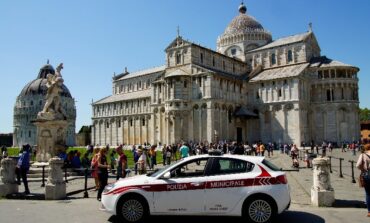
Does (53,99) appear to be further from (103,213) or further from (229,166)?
(229,166)

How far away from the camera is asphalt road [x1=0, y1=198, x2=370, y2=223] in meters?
9.66

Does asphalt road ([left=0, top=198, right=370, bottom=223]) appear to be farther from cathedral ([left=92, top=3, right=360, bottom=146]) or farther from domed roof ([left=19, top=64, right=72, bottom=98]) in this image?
domed roof ([left=19, top=64, right=72, bottom=98])

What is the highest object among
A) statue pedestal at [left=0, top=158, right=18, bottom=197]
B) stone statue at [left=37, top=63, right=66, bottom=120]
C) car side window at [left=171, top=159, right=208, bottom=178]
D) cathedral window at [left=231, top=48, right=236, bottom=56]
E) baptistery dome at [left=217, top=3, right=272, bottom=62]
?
baptistery dome at [left=217, top=3, right=272, bottom=62]

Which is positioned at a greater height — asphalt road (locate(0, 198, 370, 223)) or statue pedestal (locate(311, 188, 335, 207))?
statue pedestal (locate(311, 188, 335, 207))

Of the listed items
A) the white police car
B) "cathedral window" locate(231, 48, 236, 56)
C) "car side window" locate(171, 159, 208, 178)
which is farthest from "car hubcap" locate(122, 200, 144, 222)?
"cathedral window" locate(231, 48, 236, 56)

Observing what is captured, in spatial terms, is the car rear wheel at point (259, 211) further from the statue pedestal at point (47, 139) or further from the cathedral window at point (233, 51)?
the cathedral window at point (233, 51)

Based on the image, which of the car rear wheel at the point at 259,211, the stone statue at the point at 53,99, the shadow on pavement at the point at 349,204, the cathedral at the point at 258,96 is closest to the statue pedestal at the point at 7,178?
the stone statue at the point at 53,99

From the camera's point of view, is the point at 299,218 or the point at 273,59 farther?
the point at 273,59

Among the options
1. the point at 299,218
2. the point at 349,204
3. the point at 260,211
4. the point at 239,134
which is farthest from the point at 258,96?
the point at 260,211

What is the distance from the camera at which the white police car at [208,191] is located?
9.01 meters

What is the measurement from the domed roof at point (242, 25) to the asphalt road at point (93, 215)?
59719 mm

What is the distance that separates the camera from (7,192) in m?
14.0

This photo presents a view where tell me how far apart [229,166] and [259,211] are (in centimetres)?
130

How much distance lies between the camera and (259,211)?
8.99 meters
